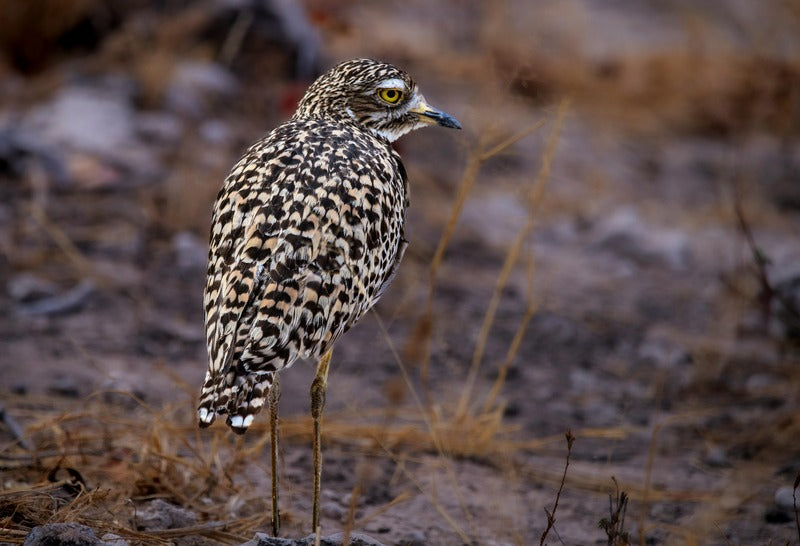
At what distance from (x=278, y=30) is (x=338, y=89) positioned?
471 cm

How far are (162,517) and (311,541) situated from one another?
0.58m

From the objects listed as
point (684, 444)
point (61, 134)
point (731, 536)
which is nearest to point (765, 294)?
point (684, 444)

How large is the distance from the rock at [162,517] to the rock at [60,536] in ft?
1.39

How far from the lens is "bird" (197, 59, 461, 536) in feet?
9.02

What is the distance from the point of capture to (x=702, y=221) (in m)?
7.65

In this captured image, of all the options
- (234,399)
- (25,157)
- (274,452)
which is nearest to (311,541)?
(274,452)

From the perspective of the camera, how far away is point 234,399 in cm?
271

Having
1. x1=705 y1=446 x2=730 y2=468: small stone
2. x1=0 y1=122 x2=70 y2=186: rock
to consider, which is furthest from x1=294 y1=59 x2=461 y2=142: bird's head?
x1=0 y1=122 x2=70 y2=186: rock

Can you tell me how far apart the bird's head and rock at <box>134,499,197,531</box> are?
140cm

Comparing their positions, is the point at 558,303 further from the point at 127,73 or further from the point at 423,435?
the point at 127,73

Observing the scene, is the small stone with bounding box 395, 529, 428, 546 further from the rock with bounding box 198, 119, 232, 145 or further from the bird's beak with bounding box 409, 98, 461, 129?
the rock with bounding box 198, 119, 232, 145

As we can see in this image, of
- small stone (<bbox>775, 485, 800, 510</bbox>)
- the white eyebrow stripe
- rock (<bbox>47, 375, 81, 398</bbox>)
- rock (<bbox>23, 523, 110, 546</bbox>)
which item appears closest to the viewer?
rock (<bbox>23, 523, 110, 546</bbox>)

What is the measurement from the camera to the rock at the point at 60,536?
8.68ft

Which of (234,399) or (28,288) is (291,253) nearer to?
(234,399)
